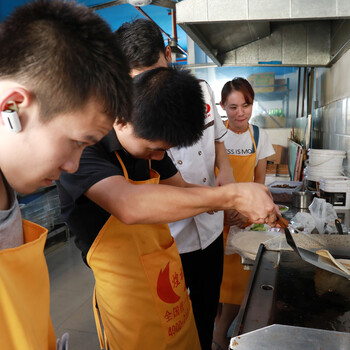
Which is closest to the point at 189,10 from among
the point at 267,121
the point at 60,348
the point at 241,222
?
the point at 241,222

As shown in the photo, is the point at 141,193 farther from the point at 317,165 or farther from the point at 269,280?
the point at 317,165

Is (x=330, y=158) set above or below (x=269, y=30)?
below

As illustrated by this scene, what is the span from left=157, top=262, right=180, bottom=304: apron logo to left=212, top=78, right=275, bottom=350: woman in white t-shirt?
0.98m

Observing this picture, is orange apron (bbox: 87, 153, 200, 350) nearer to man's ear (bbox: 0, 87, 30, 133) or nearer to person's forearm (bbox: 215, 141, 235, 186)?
man's ear (bbox: 0, 87, 30, 133)

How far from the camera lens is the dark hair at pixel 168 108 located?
975 millimetres

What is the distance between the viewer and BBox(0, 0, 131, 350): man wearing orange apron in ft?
1.82

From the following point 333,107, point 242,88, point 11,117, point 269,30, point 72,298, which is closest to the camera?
point 11,117

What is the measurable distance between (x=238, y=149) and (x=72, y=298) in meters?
1.87

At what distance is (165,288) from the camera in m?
1.14

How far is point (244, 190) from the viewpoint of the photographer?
102cm

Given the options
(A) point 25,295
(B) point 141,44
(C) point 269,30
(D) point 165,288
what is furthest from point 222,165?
(C) point 269,30

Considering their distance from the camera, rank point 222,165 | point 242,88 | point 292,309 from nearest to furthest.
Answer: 1. point 292,309
2. point 222,165
3. point 242,88

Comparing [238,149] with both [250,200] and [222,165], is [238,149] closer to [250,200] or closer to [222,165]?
[222,165]

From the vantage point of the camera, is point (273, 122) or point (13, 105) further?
point (273, 122)
